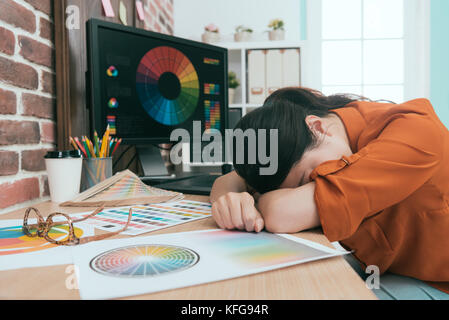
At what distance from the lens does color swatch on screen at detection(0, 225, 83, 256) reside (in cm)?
44

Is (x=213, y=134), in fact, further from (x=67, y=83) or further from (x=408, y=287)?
(x=408, y=287)

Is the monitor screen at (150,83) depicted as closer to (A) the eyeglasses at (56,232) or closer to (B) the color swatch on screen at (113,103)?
(B) the color swatch on screen at (113,103)

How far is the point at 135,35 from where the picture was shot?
3.55 ft

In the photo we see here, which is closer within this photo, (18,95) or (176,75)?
(18,95)

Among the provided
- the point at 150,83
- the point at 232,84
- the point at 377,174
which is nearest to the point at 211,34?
the point at 232,84

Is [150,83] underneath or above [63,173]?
above

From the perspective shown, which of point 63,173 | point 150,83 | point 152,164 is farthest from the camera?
point 152,164

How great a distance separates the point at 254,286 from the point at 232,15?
2471 mm

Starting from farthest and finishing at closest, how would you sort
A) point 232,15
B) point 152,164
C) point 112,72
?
point 232,15 → point 152,164 → point 112,72

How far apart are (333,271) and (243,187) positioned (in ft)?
1.52

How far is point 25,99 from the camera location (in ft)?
2.68

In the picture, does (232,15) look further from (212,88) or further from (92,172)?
(92,172)

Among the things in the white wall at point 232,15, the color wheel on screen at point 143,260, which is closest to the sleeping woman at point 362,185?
the color wheel on screen at point 143,260

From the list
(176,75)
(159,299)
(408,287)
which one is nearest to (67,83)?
(176,75)
